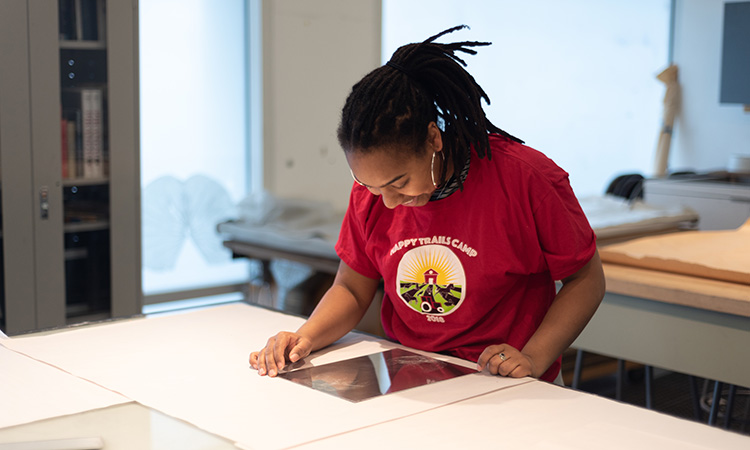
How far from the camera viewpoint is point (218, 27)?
3.71 meters

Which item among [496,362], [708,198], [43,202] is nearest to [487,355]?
[496,362]

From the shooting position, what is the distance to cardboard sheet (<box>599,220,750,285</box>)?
6.78 ft

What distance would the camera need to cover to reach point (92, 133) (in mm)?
2865

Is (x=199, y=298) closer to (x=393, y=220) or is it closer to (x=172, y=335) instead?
(x=172, y=335)

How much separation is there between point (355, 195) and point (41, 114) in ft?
5.32

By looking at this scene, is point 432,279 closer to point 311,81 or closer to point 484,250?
point 484,250

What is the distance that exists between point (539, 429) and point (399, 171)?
47 cm

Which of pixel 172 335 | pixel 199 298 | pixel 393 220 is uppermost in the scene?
pixel 393 220

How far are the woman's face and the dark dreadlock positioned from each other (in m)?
0.01

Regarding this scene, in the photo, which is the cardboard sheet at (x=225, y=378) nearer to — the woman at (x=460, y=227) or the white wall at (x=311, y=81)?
the woman at (x=460, y=227)

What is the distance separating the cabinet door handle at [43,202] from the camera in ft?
8.98

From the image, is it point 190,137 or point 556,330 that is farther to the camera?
point 190,137

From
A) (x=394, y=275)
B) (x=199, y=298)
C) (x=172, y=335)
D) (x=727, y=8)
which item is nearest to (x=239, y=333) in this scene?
(x=172, y=335)

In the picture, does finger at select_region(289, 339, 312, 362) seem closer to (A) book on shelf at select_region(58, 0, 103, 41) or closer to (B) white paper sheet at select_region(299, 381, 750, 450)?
(B) white paper sheet at select_region(299, 381, 750, 450)
